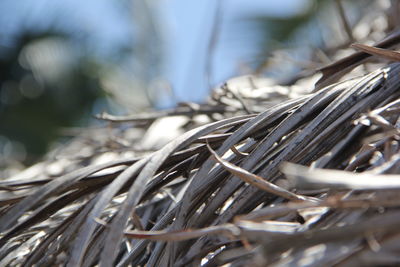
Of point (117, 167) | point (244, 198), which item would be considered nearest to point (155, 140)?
point (117, 167)

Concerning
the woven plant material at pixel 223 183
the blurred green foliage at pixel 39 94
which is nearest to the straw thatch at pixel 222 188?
the woven plant material at pixel 223 183

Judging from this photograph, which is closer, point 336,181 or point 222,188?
point 336,181

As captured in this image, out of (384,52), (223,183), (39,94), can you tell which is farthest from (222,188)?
A: (39,94)

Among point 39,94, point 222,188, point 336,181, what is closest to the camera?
point 336,181

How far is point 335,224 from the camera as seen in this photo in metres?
0.51

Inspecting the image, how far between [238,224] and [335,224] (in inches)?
3.2

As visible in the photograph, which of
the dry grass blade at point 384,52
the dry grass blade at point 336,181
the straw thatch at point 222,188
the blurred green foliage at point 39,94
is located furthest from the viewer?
the blurred green foliage at point 39,94

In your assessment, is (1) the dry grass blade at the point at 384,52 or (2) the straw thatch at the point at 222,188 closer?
(2) the straw thatch at the point at 222,188

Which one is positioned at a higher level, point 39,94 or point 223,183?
point 39,94

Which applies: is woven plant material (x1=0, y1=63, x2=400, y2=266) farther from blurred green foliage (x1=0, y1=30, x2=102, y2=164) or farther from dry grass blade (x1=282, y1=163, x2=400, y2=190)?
blurred green foliage (x1=0, y1=30, x2=102, y2=164)

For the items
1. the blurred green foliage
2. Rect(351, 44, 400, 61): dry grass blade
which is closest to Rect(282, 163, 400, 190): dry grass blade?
Rect(351, 44, 400, 61): dry grass blade

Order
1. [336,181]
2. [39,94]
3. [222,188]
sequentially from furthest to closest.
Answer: [39,94], [222,188], [336,181]

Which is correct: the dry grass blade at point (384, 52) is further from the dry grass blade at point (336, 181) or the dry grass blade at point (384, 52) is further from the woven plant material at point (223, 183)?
the dry grass blade at point (336, 181)

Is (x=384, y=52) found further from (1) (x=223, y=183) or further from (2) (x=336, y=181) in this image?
(2) (x=336, y=181)
